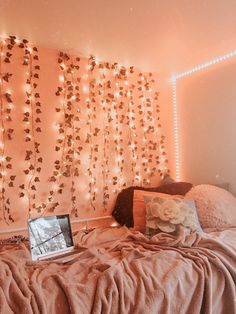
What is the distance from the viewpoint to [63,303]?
1215mm

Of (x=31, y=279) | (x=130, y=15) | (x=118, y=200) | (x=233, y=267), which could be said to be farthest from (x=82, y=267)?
(x=130, y=15)

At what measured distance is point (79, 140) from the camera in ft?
8.41

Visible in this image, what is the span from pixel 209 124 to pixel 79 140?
129 centimetres

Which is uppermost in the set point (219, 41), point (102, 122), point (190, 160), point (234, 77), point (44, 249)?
point (219, 41)

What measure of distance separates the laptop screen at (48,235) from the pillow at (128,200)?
0.73m

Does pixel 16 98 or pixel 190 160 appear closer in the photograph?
pixel 16 98

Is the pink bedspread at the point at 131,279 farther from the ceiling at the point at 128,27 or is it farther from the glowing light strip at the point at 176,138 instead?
the ceiling at the point at 128,27

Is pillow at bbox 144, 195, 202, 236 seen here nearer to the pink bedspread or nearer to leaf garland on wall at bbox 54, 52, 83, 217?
the pink bedspread

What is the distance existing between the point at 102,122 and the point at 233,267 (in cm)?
163

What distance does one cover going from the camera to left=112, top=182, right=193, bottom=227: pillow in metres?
2.59

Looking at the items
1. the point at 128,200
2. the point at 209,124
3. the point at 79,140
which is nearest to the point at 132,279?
the point at 128,200

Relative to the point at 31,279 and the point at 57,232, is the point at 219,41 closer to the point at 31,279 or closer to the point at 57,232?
the point at 57,232

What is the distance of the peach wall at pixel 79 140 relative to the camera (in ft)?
7.42

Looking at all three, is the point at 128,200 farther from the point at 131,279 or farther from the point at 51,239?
the point at 131,279
